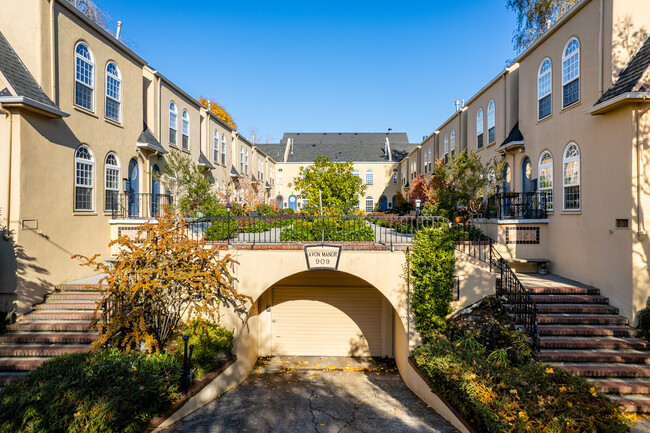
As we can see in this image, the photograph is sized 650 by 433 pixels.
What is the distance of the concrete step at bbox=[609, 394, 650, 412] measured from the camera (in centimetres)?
664

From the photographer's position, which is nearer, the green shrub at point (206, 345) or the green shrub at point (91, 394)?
the green shrub at point (91, 394)

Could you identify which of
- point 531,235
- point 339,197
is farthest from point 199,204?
point 531,235

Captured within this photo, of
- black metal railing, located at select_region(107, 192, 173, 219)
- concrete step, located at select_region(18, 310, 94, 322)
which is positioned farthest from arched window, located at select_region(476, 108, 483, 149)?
concrete step, located at select_region(18, 310, 94, 322)

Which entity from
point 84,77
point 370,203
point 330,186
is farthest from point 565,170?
point 370,203

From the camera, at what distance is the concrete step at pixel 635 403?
6641 mm

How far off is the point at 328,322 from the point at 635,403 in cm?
890

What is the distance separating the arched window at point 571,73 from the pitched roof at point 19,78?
15.2 meters

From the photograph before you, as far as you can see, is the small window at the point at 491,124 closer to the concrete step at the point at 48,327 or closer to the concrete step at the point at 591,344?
the concrete step at the point at 591,344

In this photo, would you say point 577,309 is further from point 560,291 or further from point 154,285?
point 154,285

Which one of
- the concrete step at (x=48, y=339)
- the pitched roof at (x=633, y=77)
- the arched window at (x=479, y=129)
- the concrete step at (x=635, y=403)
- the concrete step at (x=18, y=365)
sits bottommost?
the concrete step at (x=635, y=403)

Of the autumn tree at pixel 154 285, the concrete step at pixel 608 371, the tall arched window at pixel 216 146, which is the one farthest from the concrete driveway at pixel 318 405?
the tall arched window at pixel 216 146

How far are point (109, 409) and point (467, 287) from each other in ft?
27.0

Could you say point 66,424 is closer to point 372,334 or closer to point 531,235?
point 372,334

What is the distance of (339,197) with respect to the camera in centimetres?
1592
